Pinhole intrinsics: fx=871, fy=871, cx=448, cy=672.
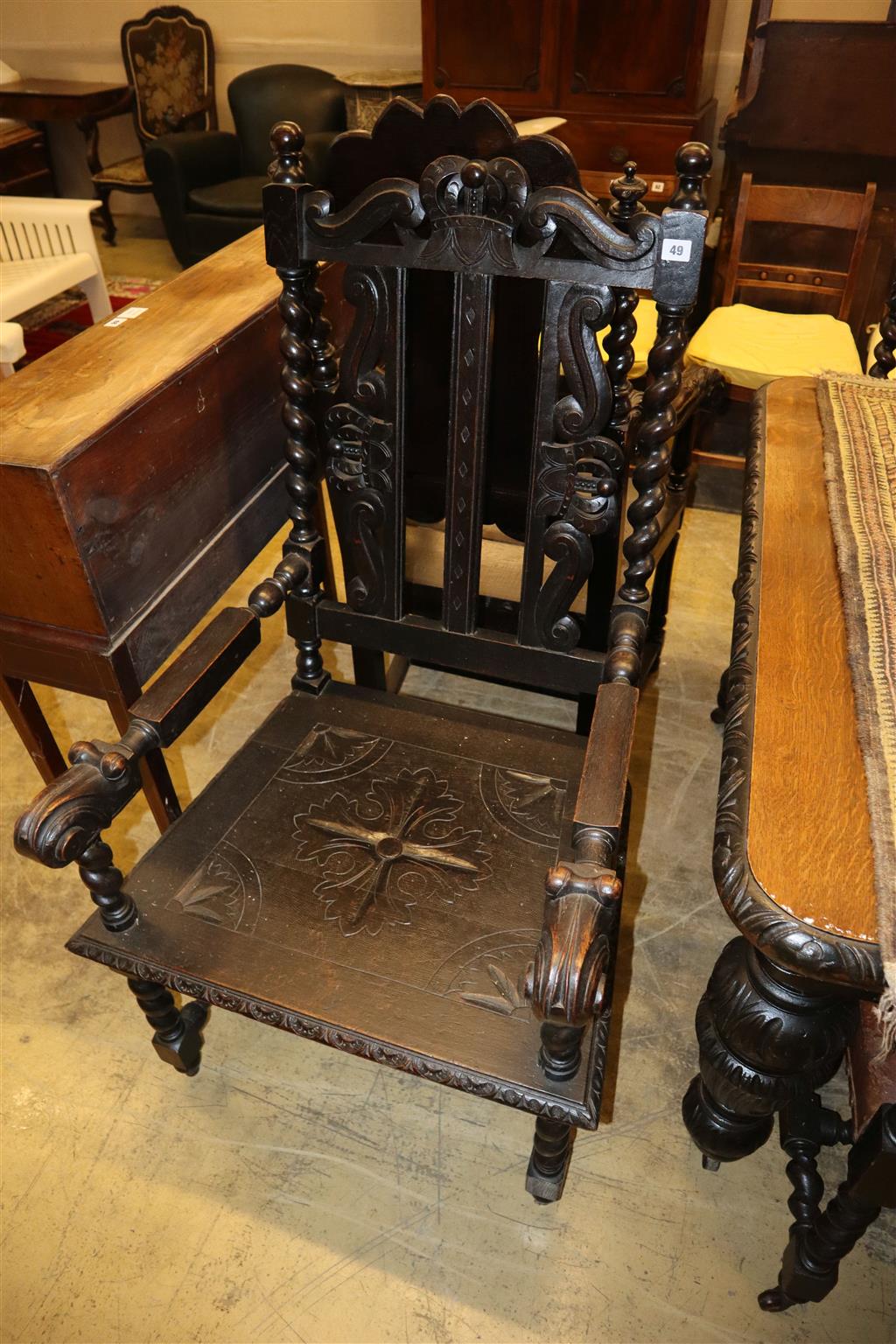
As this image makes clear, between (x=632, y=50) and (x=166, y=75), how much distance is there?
10.1 feet

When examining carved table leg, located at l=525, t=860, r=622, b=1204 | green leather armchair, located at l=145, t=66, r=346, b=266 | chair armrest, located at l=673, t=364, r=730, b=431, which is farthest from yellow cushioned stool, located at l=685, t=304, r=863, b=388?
green leather armchair, located at l=145, t=66, r=346, b=266

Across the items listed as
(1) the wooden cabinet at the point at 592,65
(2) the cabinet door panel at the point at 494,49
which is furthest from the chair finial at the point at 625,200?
(2) the cabinet door panel at the point at 494,49

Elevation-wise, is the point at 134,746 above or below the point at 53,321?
above

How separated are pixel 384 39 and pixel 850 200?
11.3 ft

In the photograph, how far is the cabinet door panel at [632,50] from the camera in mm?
3258

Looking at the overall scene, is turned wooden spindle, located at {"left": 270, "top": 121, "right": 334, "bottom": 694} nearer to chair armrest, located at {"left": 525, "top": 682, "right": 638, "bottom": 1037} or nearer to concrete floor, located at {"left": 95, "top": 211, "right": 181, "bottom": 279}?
chair armrest, located at {"left": 525, "top": 682, "right": 638, "bottom": 1037}

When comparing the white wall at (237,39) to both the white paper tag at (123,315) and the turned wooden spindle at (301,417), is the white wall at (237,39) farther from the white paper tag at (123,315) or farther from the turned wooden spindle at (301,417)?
the turned wooden spindle at (301,417)

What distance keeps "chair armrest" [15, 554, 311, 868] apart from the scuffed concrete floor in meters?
0.63

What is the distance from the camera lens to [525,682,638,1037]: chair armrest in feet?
2.89

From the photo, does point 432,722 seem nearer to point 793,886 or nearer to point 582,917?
point 582,917

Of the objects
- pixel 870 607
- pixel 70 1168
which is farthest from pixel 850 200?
pixel 70 1168

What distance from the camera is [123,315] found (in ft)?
5.81

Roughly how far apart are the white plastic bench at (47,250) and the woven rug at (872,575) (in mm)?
2629

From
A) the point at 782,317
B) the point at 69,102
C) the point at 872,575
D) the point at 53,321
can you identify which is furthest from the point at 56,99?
the point at 872,575
